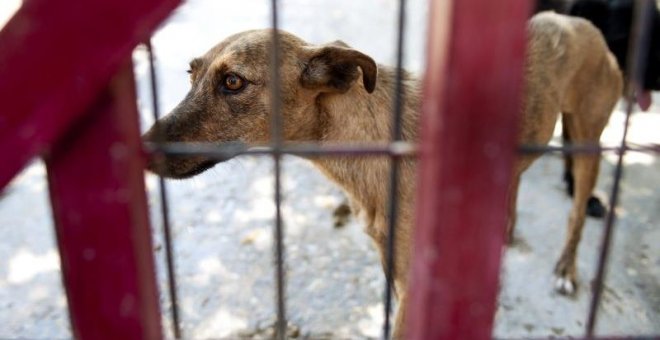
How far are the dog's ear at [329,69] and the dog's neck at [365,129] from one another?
0.39ft

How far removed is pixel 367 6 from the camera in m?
9.95

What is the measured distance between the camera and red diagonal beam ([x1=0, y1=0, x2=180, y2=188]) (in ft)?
4.34

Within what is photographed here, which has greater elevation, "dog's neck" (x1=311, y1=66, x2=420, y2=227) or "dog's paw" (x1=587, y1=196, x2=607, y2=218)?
"dog's neck" (x1=311, y1=66, x2=420, y2=227)

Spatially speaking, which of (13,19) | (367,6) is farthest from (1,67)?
(367,6)

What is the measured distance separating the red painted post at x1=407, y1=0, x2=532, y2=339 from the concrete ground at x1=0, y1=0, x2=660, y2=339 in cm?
253

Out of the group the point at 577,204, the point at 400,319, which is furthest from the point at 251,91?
the point at 577,204

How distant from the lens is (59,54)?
1.34 m

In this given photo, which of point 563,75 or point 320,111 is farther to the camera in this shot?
point 563,75

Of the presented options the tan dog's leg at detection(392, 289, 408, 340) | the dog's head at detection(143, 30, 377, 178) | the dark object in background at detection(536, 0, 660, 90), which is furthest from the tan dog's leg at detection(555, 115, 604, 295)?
the dog's head at detection(143, 30, 377, 178)

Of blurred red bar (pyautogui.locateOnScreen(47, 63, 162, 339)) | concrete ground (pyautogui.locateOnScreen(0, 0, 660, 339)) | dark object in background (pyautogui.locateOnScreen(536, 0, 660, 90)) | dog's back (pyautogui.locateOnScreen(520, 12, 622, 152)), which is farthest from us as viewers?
dark object in background (pyautogui.locateOnScreen(536, 0, 660, 90))

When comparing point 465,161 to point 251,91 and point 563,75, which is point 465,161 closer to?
point 251,91

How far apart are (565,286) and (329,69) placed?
2267 millimetres

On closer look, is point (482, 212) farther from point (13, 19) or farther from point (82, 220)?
point (13, 19)

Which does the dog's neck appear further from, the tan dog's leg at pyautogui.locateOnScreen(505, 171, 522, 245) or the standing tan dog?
the tan dog's leg at pyautogui.locateOnScreen(505, 171, 522, 245)
